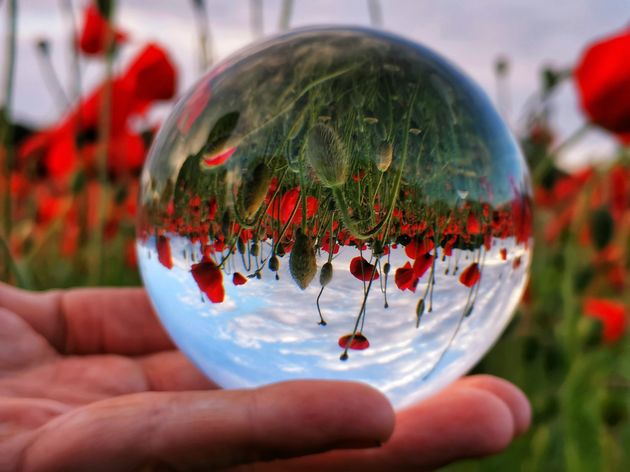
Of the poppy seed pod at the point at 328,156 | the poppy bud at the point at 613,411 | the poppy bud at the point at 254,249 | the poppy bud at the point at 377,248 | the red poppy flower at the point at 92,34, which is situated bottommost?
the poppy bud at the point at 613,411

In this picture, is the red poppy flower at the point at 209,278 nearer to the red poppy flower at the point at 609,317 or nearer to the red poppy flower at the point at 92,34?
the red poppy flower at the point at 609,317

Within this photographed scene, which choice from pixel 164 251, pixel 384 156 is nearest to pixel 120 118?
pixel 164 251

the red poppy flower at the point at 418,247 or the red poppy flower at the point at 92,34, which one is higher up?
the red poppy flower at the point at 92,34

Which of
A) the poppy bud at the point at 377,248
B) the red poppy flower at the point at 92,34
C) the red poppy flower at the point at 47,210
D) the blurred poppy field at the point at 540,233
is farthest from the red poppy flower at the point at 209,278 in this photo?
the red poppy flower at the point at 47,210

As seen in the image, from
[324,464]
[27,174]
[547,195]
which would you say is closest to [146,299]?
[324,464]

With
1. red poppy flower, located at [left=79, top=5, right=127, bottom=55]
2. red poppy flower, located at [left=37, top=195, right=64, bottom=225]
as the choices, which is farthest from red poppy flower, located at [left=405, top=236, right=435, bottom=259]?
red poppy flower, located at [left=37, top=195, right=64, bottom=225]

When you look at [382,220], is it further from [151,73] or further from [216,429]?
[151,73]

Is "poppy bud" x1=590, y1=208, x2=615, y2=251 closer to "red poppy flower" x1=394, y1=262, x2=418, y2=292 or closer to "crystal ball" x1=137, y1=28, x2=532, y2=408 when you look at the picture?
"crystal ball" x1=137, y1=28, x2=532, y2=408
